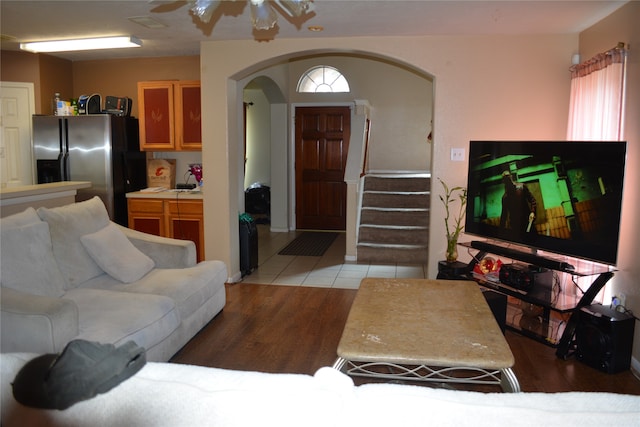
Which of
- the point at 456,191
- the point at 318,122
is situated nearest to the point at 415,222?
the point at 456,191

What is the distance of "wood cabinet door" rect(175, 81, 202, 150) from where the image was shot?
534 centimetres

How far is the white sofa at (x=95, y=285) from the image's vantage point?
2.38 meters

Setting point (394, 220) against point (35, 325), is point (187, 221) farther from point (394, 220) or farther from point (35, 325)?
point (35, 325)

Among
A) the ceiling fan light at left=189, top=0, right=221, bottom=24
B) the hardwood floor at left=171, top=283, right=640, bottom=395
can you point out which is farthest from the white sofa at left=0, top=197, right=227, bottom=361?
the ceiling fan light at left=189, top=0, right=221, bottom=24

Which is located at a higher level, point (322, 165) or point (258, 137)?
point (258, 137)

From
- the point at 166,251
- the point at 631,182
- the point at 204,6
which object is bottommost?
the point at 166,251

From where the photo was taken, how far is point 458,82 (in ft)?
14.9

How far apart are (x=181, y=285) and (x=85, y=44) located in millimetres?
2938

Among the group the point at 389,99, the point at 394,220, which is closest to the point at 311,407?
the point at 394,220

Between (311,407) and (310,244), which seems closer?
(311,407)

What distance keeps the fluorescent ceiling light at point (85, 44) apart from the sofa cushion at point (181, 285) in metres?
2.40

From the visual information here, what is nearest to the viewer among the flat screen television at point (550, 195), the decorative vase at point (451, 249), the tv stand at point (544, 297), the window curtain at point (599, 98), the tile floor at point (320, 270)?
the flat screen television at point (550, 195)

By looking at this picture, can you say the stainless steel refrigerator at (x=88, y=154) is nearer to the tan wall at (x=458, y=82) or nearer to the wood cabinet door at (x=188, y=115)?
the wood cabinet door at (x=188, y=115)

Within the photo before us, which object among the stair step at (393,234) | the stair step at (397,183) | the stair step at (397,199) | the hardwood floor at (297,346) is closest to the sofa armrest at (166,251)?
the hardwood floor at (297,346)
